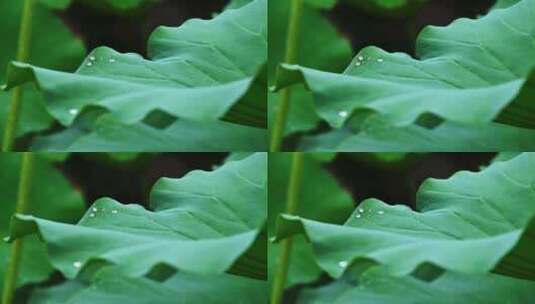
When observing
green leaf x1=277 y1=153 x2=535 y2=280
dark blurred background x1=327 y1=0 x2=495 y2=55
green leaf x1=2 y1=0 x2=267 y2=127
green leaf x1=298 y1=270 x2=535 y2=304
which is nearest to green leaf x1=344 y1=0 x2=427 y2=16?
dark blurred background x1=327 y1=0 x2=495 y2=55

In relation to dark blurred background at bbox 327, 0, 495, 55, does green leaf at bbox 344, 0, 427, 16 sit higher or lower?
higher

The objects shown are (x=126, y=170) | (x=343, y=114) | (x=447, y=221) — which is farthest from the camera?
(x=126, y=170)

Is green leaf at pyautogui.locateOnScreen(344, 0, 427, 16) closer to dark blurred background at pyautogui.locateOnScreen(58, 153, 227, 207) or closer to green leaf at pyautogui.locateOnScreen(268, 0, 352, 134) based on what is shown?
green leaf at pyautogui.locateOnScreen(268, 0, 352, 134)

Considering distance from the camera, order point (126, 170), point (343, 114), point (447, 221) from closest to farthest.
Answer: point (343, 114) < point (447, 221) < point (126, 170)

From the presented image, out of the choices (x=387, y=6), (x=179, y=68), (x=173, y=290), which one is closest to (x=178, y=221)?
(x=173, y=290)

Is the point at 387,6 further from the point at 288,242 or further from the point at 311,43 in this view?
the point at 288,242

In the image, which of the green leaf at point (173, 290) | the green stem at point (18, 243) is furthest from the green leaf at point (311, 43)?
the green stem at point (18, 243)
